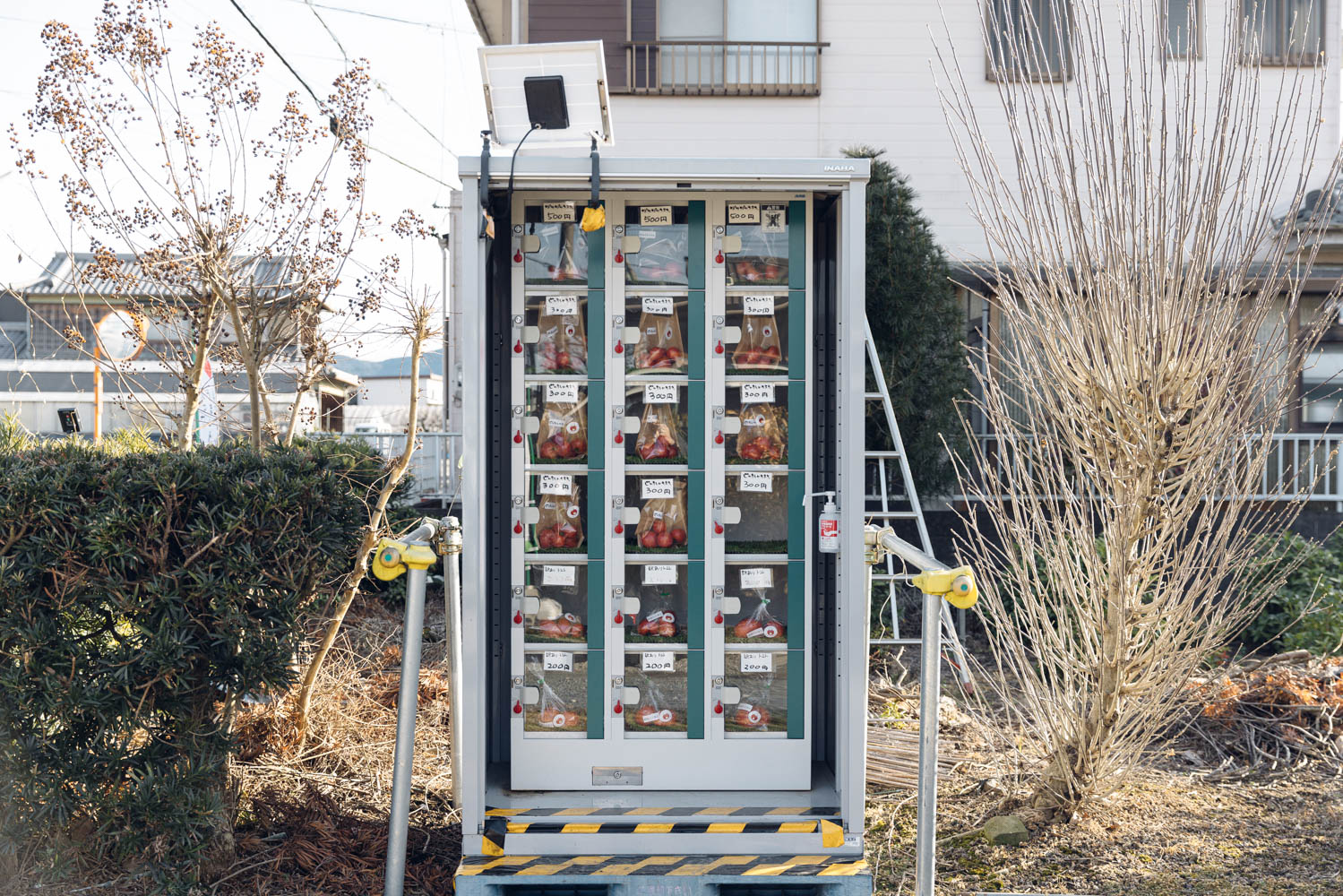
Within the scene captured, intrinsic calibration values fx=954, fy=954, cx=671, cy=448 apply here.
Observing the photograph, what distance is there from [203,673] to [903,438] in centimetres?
610

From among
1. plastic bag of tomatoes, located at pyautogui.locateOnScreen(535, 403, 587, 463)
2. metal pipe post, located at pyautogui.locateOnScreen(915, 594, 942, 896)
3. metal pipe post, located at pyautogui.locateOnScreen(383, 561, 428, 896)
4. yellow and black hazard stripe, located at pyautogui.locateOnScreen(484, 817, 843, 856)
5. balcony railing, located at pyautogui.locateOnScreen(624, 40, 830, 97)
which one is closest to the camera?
metal pipe post, located at pyautogui.locateOnScreen(915, 594, 942, 896)

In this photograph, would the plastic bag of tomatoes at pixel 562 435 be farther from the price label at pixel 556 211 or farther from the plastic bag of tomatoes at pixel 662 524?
the price label at pixel 556 211

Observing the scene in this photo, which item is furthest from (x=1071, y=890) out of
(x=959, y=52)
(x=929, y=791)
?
(x=959, y=52)

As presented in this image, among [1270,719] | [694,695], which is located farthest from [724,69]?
[694,695]

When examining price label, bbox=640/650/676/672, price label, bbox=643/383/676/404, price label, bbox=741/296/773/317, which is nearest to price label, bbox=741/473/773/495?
price label, bbox=643/383/676/404

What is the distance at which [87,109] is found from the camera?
493cm

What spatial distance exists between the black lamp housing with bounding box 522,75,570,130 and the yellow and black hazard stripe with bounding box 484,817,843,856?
276cm

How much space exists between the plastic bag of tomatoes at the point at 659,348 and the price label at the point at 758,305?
303 mm

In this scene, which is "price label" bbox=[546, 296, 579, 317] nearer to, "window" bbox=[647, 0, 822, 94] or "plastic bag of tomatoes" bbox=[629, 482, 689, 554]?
"plastic bag of tomatoes" bbox=[629, 482, 689, 554]

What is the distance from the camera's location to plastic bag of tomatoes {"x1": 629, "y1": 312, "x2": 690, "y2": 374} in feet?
13.5

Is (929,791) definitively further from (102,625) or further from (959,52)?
(959,52)

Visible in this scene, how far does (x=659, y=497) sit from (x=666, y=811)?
1.27m

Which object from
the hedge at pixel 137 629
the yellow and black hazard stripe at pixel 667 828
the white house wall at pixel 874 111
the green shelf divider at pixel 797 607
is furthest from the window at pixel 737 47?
the yellow and black hazard stripe at pixel 667 828

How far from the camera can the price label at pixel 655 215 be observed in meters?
4.05
